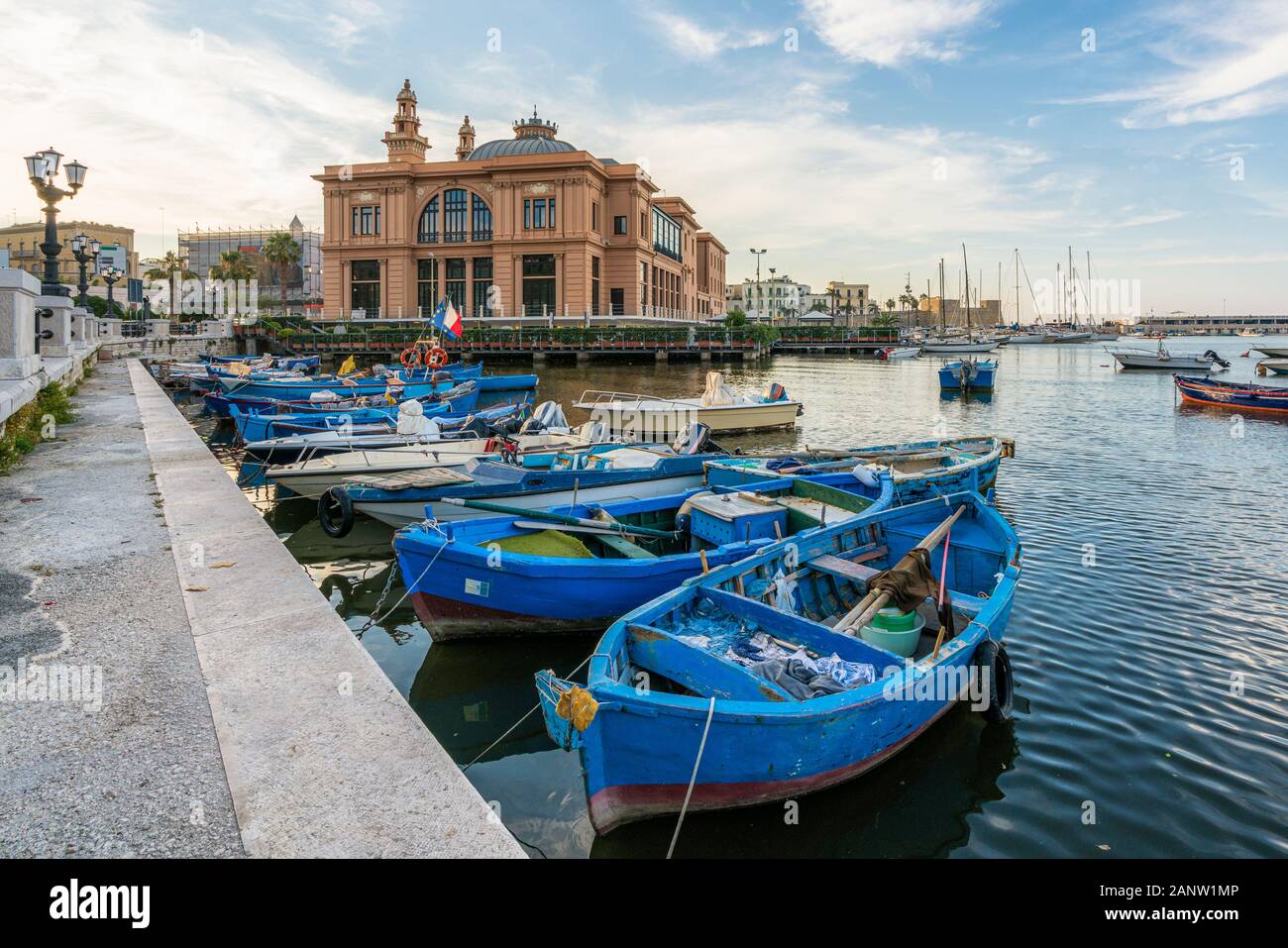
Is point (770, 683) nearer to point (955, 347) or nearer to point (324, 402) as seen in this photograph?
point (324, 402)

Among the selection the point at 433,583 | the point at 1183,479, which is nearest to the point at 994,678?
the point at 433,583

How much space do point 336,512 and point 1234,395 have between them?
122 feet

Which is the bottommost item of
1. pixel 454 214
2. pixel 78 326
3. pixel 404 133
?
pixel 78 326

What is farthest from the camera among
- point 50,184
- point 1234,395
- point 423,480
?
point 1234,395

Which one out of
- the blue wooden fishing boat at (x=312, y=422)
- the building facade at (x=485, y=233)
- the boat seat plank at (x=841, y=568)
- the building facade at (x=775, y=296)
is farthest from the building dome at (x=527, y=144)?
the building facade at (x=775, y=296)

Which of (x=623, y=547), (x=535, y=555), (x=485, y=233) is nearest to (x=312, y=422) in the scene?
(x=623, y=547)

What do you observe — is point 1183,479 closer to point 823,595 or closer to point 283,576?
point 823,595

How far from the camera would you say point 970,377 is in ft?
149

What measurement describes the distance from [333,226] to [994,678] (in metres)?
78.2

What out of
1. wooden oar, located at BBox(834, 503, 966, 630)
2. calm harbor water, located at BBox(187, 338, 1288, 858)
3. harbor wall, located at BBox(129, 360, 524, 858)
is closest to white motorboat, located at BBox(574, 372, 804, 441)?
calm harbor water, located at BBox(187, 338, 1288, 858)

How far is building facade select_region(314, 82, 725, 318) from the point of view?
232 feet

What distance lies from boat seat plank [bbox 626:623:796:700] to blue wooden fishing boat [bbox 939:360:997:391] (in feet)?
139

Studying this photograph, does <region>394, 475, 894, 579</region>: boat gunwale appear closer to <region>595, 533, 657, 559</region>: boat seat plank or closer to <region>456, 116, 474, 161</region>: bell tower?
<region>595, 533, 657, 559</region>: boat seat plank
